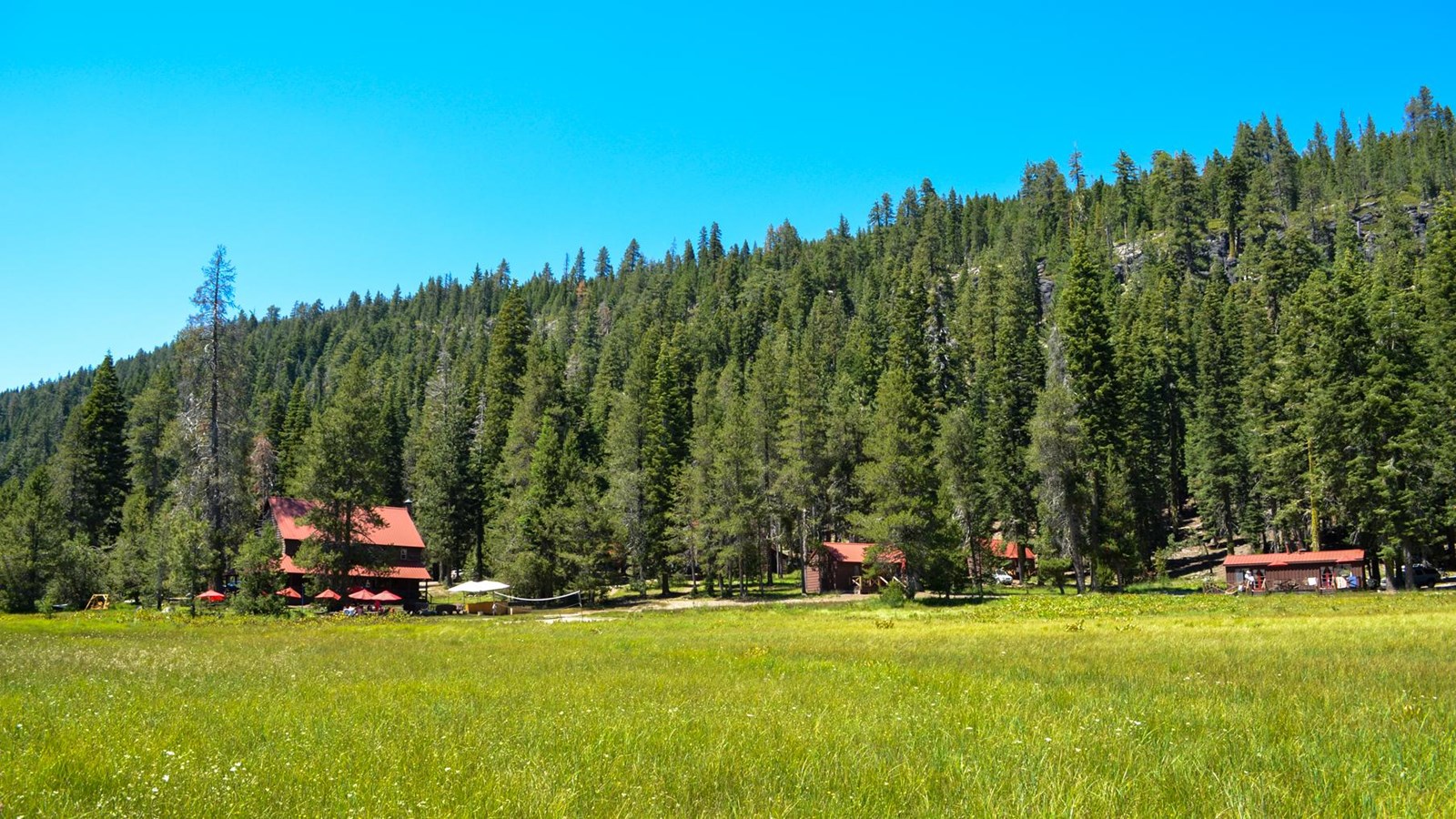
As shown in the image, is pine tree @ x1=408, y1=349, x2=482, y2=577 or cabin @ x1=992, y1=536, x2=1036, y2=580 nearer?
pine tree @ x1=408, y1=349, x2=482, y2=577

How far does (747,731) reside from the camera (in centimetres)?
905

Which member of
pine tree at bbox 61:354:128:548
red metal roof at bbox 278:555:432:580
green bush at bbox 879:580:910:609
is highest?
pine tree at bbox 61:354:128:548

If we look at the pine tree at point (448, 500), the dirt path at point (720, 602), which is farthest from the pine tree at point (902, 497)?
the pine tree at point (448, 500)

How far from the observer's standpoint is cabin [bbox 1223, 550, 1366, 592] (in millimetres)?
51531

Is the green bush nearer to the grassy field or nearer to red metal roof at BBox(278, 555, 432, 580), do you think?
the grassy field

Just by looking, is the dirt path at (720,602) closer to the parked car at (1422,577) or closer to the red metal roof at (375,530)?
the red metal roof at (375,530)

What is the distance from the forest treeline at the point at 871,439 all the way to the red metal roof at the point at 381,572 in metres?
3.92

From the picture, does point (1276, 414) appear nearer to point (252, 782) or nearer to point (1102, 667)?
point (1102, 667)

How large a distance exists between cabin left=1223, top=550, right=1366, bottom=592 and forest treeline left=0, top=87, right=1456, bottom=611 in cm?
189

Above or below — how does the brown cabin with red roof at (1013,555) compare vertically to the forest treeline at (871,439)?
below

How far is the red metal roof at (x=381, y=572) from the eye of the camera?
174 feet

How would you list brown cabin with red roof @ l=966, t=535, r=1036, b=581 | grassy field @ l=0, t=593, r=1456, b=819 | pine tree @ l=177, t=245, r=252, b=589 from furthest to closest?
brown cabin with red roof @ l=966, t=535, r=1036, b=581 < pine tree @ l=177, t=245, r=252, b=589 < grassy field @ l=0, t=593, r=1456, b=819

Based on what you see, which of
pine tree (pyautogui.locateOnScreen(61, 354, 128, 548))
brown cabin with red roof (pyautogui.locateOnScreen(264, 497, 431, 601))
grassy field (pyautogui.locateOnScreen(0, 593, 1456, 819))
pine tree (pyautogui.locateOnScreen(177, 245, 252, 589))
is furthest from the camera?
pine tree (pyautogui.locateOnScreen(61, 354, 128, 548))

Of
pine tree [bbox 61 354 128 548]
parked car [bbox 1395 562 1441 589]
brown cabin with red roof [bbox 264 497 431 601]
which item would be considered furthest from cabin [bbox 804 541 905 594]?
pine tree [bbox 61 354 128 548]
